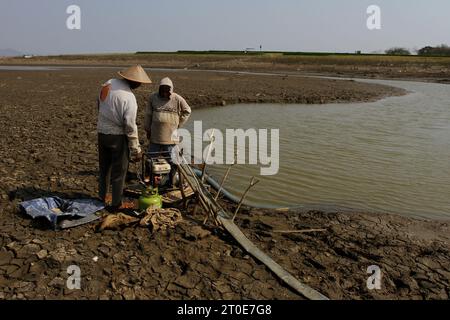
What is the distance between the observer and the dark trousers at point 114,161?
14.9ft

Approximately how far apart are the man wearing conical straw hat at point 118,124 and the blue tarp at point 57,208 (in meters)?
0.29

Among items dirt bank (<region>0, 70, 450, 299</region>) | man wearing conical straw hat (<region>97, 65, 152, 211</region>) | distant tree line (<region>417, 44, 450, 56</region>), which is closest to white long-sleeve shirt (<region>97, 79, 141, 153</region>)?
man wearing conical straw hat (<region>97, 65, 152, 211</region>)

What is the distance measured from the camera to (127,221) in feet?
14.4

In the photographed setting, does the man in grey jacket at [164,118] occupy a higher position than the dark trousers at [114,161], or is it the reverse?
the man in grey jacket at [164,118]

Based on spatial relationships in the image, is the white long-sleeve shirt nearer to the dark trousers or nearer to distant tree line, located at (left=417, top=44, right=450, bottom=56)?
the dark trousers

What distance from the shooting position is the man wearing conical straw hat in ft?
14.3

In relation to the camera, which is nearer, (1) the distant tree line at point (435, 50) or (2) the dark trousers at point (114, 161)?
(2) the dark trousers at point (114, 161)

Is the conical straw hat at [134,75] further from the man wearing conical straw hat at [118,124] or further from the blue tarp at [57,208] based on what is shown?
the blue tarp at [57,208]

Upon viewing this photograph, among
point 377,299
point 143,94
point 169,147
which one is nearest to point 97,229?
point 169,147

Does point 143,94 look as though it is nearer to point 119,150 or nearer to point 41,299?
point 119,150

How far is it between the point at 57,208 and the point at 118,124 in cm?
128

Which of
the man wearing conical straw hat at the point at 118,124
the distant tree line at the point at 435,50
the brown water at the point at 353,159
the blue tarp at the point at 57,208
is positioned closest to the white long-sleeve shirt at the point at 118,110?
the man wearing conical straw hat at the point at 118,124

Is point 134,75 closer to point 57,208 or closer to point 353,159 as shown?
point 57,208

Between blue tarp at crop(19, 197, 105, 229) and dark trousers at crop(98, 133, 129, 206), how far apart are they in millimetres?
240
